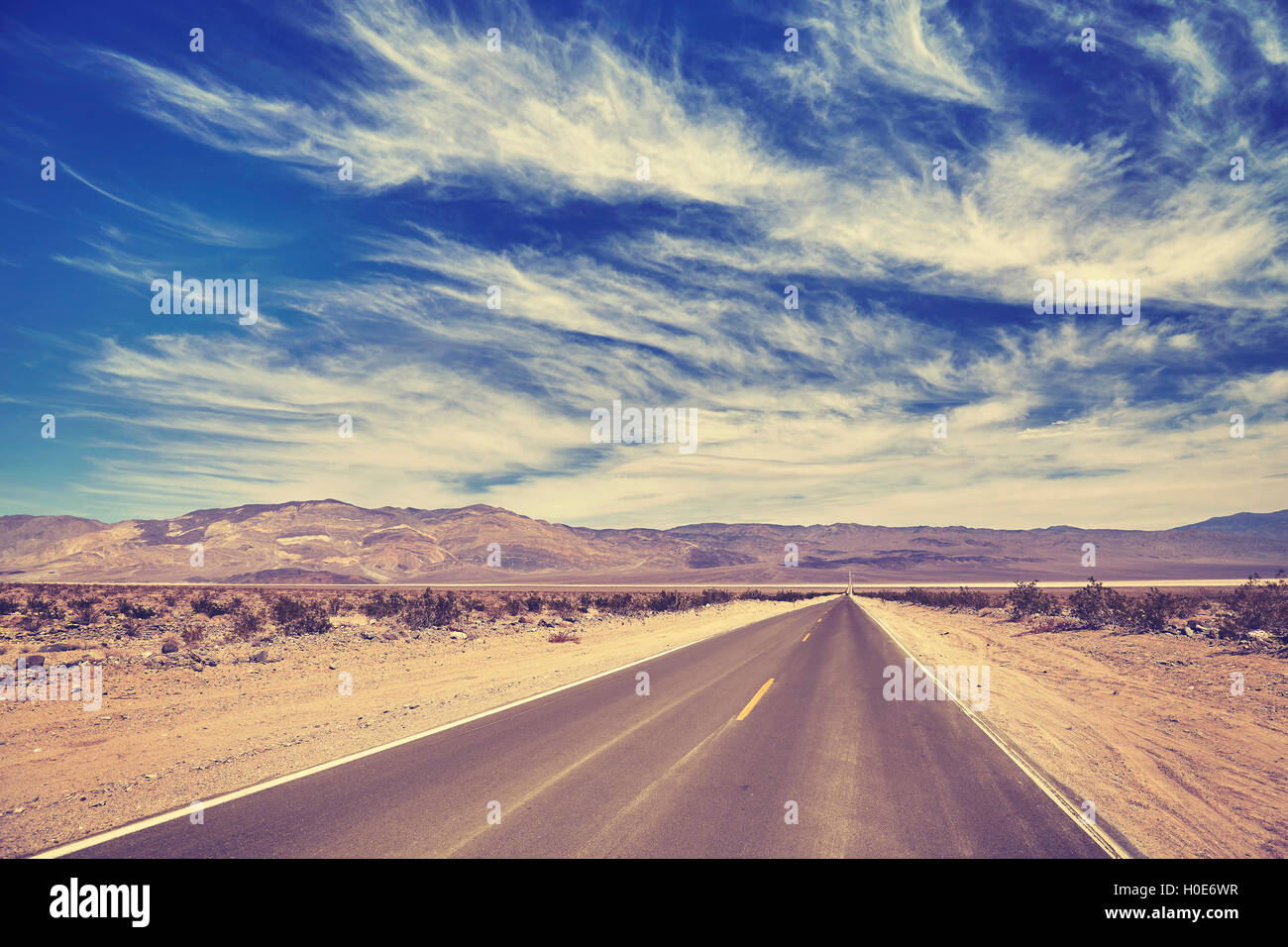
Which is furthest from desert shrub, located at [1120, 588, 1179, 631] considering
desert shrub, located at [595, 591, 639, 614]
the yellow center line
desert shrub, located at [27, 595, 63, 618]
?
desert shrub, located at [27, 595, 63, 618]

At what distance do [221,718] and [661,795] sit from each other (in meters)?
8.08

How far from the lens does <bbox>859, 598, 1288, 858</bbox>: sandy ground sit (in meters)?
5.49

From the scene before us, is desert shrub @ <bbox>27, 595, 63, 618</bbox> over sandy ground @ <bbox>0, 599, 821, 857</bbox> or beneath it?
beneath

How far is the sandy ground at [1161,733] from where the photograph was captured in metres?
5.49

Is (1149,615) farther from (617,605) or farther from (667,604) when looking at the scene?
(617,605)

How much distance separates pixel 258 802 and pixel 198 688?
8.99 m

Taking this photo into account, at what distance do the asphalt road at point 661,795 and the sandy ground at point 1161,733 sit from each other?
74cm

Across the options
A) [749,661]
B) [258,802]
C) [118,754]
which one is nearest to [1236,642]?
[749,661]

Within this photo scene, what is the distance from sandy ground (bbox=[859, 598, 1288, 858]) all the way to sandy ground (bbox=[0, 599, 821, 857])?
819 cm

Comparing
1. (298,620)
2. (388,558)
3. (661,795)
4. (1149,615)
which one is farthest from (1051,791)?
(388,558)

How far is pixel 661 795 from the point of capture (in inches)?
229

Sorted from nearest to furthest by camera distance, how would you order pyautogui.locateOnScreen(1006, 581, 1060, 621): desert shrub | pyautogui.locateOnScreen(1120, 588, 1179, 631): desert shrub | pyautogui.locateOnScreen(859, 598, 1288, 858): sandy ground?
pyautogui.locateOnScreen(859, 598, 1288, 858): sandy ground
pyautogui.locateOnScreen(1120, 588, 1179, 631): desert shrub
pyautogui.locateOnScreen(1006, 581, 1060, 621): desert shrub

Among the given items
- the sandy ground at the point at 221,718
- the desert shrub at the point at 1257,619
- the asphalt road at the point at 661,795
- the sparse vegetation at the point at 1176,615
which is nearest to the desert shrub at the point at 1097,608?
the sparse vegetation at the point at 1176,615

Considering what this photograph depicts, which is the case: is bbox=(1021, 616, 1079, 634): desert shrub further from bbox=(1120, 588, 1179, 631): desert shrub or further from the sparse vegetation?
bbox=(1120, 588, 1179, 631): desert shrub
